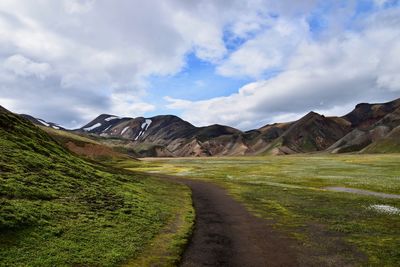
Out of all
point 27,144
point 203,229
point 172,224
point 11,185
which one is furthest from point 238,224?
point 27,144

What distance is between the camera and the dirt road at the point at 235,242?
21.0m

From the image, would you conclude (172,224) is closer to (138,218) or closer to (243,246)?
(138,218)

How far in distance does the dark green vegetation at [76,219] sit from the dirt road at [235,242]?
131 cm

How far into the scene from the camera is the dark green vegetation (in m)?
20.2

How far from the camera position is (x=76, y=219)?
2669 centimetres

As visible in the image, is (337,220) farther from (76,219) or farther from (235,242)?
(76,219)

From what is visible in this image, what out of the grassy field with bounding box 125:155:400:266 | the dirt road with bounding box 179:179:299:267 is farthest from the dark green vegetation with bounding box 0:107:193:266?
the grassy field with bounding box 125:155:400:266

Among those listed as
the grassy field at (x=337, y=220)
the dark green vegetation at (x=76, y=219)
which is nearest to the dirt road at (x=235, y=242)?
the dark green vegetation at (x=76, y=219)

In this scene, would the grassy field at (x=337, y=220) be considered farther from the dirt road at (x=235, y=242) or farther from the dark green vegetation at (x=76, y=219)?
the dark green vegetation at (x=76, y=219)

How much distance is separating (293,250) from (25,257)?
1639cm

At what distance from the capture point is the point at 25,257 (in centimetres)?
1867

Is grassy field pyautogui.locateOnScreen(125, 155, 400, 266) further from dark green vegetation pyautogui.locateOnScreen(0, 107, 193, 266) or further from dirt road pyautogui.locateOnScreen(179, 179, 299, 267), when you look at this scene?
dark green vegetation pyautogui.locateOnScreen(0, 107, 193, 266)

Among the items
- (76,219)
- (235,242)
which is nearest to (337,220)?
(235,242)

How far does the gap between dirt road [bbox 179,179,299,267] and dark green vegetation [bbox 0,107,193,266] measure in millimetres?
1306
